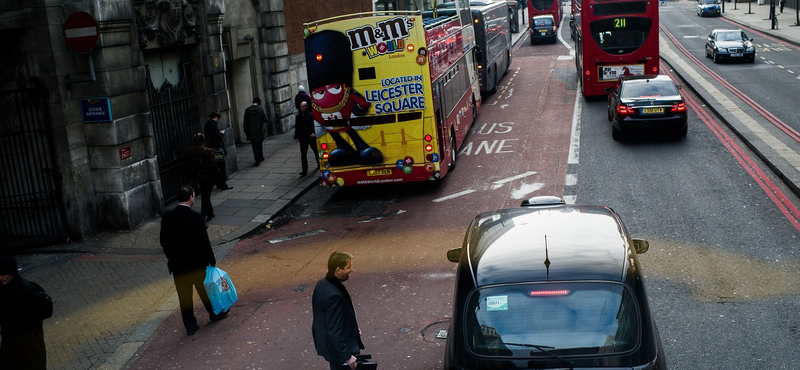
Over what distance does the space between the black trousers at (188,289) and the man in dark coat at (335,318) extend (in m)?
3.18

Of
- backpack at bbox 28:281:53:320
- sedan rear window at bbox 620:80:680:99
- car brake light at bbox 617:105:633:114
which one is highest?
backpack at bbox 28:281:53:320

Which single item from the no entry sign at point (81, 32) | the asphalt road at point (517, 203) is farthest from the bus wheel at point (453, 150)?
the no entry sign at point (81, 32)

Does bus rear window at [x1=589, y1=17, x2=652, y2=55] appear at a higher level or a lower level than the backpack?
higher

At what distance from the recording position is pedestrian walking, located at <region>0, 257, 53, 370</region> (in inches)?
269

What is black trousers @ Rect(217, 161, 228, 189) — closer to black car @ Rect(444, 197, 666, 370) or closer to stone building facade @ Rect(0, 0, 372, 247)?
stone building facade @ Rect(0, 0, 372, 247)

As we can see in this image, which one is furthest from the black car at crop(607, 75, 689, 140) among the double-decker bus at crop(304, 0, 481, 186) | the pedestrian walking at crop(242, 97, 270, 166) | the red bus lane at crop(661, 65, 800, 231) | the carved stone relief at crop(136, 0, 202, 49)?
the carved stone relief at crop(136, 0, 202, 49)

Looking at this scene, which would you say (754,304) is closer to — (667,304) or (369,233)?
(667,304)

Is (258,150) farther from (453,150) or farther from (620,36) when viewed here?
(620,36)

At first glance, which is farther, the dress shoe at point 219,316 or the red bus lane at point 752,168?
the red bus lane at point 752,168

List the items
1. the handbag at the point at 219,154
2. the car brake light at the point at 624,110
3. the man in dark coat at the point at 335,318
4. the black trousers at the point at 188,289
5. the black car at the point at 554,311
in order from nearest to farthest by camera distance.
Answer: the black car at the point at 554,311
the man in dark coat at the point at 335,318
the black trousers at the point at 188,289
the handbag at the point at 219,154
the car brake light at the point at 624,110

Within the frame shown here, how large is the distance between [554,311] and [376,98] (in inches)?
385

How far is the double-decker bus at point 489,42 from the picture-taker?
27.1m

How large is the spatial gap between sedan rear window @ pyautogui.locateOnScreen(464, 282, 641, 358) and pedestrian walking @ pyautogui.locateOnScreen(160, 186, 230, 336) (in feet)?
14.6

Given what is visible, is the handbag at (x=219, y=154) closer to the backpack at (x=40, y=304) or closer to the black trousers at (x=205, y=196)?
the black trousers at (x=205, y=196)
